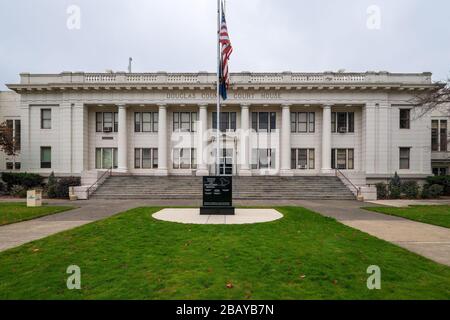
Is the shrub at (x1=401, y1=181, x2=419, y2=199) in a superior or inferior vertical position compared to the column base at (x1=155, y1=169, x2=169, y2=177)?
inferior

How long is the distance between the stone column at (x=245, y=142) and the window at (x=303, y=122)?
18.3 ft

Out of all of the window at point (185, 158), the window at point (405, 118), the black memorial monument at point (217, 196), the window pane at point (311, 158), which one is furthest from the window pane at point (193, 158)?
the window at point (405, 118)

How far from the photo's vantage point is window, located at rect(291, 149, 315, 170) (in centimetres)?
3138

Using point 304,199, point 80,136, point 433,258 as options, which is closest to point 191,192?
point 304,199

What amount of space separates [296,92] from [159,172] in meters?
17.8

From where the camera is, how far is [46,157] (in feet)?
100

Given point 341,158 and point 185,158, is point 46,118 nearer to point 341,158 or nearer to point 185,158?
point 185,158

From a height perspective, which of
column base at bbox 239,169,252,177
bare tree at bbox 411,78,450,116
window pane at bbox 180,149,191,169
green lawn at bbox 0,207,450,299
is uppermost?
bare tree at bbox 411,78,450,116

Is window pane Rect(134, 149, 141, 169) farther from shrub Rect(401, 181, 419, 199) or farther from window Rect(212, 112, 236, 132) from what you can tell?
shrub Rect(401, 181, 419, 199)

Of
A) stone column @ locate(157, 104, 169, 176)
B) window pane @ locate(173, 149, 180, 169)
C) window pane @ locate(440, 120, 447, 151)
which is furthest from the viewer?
window pane @ locate(440, 120, 447, 151)

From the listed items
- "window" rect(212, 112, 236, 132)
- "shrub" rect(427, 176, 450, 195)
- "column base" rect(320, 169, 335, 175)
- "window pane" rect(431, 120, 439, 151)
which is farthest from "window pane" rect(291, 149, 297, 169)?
"window pane" rect(431, 120, 439, 151)

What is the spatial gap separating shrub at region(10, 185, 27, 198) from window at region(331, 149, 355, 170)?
31.8m

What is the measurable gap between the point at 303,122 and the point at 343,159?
634cm

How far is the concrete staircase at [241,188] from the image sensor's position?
75.4 ft
